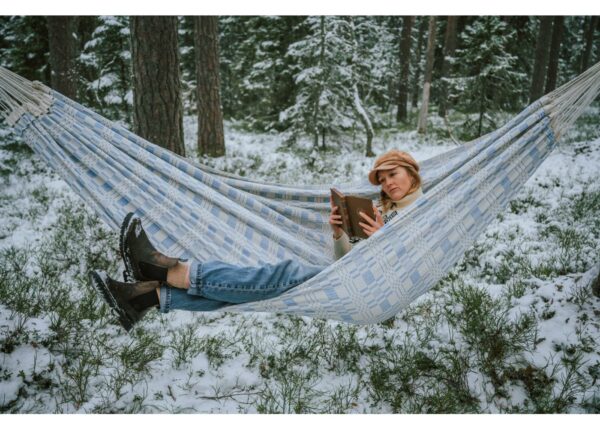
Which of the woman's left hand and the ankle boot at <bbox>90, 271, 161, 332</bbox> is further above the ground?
the woman's left hand

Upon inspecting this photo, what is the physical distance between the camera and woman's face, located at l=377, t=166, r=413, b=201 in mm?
2115

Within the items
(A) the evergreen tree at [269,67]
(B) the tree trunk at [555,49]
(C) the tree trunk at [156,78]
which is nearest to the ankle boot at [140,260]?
(C) the tree trunk at [156,78]

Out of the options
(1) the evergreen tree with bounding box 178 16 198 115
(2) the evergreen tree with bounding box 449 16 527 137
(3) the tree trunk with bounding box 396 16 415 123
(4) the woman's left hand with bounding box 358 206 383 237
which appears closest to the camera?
(4) the woman's left hand with bounding box 358 206 383 237

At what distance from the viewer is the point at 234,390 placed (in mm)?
1877

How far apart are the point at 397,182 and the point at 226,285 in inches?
44.5

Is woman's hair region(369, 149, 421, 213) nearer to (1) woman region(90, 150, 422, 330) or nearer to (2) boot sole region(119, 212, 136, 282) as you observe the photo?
(1) woman region(90, 150, 422, 330)

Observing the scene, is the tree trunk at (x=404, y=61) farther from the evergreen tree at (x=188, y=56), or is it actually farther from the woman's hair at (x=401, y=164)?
the woman's hair at (x=401, y=164)

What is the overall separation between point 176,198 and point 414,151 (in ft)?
20.5

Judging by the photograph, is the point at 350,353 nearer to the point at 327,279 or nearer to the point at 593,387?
the point at 327,279

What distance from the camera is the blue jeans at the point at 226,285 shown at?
1687mm

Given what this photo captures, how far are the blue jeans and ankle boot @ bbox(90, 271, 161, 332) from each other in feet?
0.19

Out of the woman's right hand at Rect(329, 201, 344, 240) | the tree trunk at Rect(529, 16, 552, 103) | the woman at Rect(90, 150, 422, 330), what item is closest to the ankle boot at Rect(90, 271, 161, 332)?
the woman at Rect(90, 150, 422, 330)

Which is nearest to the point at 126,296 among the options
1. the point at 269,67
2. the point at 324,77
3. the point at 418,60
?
the point at 324,77

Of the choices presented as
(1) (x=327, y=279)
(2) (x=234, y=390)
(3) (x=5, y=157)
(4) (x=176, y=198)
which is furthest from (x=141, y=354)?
(3) (x=5, y=157)
